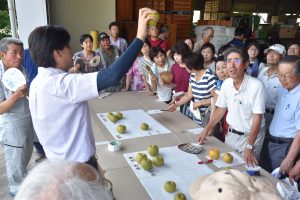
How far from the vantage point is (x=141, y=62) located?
403cm

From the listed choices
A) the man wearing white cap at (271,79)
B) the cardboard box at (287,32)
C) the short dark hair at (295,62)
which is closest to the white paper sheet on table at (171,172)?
the short dark hair at (295,62)

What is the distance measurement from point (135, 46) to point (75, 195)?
2.75ft

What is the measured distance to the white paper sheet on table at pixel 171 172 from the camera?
1.72 meters

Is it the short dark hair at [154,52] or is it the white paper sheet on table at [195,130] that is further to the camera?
the short dark hair at [154,52]

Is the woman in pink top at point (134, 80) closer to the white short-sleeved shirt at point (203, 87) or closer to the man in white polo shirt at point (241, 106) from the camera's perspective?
the white short-sleeved shirt at point (203, 87)

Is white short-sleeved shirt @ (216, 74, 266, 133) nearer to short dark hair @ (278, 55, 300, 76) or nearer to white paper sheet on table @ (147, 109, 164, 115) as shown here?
short dark hair @ (278, 55, 300, 76)

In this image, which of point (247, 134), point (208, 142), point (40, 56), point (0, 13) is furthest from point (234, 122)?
point (0, 13)

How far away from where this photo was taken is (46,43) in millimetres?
1434

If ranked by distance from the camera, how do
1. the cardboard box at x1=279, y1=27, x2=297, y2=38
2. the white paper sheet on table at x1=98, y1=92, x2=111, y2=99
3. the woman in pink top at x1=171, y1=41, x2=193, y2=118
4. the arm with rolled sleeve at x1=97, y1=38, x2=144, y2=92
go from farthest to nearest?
1. the cardboard box at x1=279, y1=27, x2=297, y2=38
2. the white paper sheet on table at x1=98, y1=92, x2=111, y2=99
3. the woman in pink top at x1=171, y1=41, x2=193, y2=118
4. the arm with rolled sleeve at x1=97, y1=38, x2=144, y2=92

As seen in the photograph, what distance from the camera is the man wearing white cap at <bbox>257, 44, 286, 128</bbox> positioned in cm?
306

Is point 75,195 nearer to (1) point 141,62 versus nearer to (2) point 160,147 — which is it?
(2) point 160,147

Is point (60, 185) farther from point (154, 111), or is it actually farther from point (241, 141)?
point (154, 111)

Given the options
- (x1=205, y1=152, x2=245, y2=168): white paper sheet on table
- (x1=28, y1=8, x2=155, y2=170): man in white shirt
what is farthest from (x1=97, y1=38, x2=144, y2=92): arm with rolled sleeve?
(x1=205, y1=152, x2=245, y2=168): white paper sheet on table

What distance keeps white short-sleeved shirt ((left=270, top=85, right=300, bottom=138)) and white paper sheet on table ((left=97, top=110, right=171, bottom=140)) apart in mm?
966
